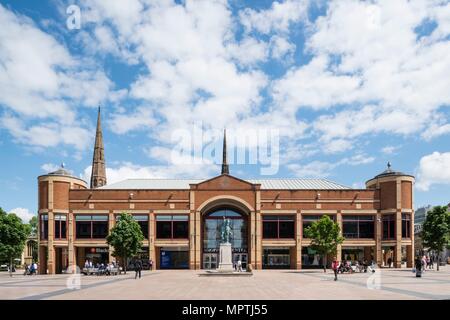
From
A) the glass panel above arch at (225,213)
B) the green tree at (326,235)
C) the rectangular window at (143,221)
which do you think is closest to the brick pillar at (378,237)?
A: the green tree at (326,235)

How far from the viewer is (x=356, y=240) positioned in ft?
201

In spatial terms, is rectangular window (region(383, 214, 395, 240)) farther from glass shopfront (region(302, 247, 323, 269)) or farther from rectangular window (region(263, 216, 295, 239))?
rectangular window (region(263, 216, 295, 239))

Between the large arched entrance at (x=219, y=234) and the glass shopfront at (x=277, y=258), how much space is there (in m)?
2.54

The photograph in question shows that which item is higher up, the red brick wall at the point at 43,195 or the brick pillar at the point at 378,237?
the red brick wall at the point at 43,195

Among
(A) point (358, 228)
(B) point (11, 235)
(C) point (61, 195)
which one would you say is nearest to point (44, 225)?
(C) point (61, 195)

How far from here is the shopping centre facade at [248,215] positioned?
60.4m

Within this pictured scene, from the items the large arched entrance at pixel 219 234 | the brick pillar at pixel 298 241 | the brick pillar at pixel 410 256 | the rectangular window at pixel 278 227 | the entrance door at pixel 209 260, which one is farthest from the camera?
the large arched entrance at pixel 219 234

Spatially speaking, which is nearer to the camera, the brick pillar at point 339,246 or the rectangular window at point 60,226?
the rectangular window at point 60,226

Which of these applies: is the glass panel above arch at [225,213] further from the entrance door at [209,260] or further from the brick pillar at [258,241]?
the entrance door at [209,260]

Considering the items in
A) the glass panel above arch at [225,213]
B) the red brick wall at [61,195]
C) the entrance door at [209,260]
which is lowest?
Answer: the entrance door at [209,260]

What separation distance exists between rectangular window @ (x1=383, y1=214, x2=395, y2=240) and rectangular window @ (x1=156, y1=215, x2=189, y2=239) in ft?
80.8

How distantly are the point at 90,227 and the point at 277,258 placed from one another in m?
23.8

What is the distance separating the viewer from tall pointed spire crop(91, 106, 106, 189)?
10525 centimetres
